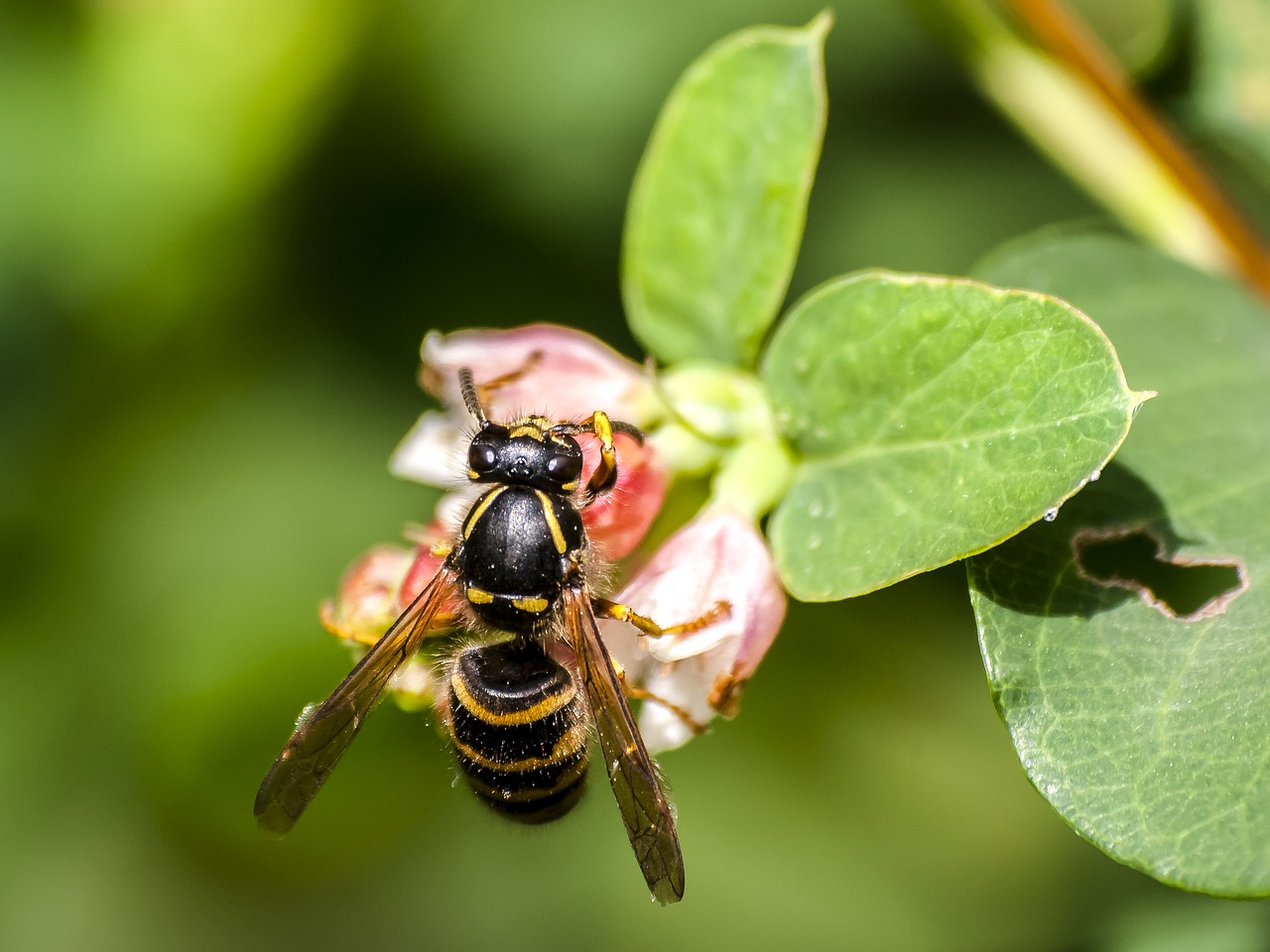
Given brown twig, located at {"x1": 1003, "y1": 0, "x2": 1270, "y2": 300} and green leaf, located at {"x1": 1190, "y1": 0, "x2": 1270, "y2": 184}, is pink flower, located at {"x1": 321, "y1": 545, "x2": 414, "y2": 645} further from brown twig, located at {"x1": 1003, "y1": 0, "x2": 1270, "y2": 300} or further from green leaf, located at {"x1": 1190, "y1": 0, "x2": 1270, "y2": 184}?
green leaf, located at {"x1": 1190, "y1": 0, "x2": 1270, "y2": 184}

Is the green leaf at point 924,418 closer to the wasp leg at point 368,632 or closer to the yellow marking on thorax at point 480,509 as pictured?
the yellow marking on thorax at point 480,509

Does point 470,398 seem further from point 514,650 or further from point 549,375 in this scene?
point 514,650

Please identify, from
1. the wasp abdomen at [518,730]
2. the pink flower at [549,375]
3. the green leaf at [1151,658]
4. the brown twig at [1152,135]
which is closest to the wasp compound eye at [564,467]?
the pink flower at [549,375]

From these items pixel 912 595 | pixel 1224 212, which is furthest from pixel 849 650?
pixel 1224 212

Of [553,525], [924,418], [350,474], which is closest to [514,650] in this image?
[553,525]

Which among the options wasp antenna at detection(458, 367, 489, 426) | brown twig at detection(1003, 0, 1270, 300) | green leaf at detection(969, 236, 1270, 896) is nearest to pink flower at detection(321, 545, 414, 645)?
wasp antenna at detection(458, 367, 489, 426)

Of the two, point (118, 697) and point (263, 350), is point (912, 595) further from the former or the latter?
point (118, 697)
